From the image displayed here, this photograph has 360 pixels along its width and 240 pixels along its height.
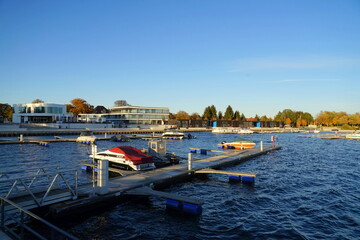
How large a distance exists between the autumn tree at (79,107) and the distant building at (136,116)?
40.1ft

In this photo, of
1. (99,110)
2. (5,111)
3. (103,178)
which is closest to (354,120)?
(99,110)

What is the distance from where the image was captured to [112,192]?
17219 millimetres

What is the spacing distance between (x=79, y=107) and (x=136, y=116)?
45141 mm

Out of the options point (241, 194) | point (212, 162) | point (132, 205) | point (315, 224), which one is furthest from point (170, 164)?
point (315, 224)

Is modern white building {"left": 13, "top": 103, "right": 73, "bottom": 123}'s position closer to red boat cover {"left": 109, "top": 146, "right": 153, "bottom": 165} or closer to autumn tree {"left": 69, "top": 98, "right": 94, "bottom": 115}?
autumn tree {"left": 69, "top": 98, "right": 94, "bottom": 115}

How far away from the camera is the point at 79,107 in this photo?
549 ft

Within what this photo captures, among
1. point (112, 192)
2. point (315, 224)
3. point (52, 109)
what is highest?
point (52, 109)

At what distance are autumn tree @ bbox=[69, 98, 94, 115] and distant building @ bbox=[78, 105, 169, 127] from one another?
482 inches

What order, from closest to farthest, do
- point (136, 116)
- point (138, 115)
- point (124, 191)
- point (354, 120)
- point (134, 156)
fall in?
point (124, 191) < point (134, 156) < point (136, 116) < point (138, 115) < point (354, 120)

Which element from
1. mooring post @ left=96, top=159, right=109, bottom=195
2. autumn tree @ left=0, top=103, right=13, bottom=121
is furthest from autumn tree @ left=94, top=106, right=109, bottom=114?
mooring post @ left=96, top=159, right=109, bottom=195

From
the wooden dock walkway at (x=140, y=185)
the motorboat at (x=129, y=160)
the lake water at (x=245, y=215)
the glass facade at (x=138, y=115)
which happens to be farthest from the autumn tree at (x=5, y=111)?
the wooden dock walkway at (x=140, y=185)

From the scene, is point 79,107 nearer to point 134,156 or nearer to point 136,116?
point 136,116

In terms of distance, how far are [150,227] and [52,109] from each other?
377ft

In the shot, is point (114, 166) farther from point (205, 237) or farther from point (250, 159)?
point (250, 159)
